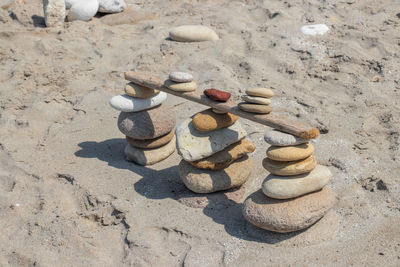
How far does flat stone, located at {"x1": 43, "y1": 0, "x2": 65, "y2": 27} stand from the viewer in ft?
26.0

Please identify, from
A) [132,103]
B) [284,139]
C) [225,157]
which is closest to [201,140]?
[225,157]

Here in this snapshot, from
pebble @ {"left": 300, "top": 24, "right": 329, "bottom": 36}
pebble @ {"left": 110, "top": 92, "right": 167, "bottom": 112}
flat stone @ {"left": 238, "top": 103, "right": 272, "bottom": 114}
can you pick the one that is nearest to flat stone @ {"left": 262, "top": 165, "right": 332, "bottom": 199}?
flat stone @ {"left": 238, "top": 103, "right": 272, "bottom": 114}

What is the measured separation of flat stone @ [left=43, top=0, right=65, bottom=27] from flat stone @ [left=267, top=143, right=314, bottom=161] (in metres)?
5.58

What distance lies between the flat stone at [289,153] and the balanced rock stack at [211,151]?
68 cm

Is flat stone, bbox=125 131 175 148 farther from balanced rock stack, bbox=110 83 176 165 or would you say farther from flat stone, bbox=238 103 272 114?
flat stone, bbox=238 103 272 114

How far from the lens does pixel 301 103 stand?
6.05 metres

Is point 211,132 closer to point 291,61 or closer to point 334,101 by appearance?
point 334,101

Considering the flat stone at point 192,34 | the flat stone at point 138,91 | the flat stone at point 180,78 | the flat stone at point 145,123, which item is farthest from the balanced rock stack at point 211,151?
the flat stone at point 192,34

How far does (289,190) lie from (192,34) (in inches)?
172

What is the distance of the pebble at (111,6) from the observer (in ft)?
28.2

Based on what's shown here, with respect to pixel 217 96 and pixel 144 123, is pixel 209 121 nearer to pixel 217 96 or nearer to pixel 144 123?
pixel 217 96

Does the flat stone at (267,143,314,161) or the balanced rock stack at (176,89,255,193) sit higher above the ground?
the flat stone at (267,143,314,161)

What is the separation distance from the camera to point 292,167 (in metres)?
3.75

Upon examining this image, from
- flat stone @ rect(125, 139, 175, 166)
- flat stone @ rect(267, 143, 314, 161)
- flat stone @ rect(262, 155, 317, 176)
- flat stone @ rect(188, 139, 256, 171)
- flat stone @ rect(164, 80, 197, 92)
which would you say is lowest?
flat stone @ rect(125, 139, 175, 166)
